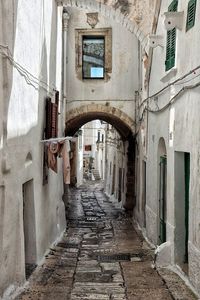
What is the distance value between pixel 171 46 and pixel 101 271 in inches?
182

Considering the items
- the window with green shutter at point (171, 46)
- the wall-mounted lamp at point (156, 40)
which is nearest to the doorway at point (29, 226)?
the window with green shutter at point (171, 46)

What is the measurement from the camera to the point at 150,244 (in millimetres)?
10977

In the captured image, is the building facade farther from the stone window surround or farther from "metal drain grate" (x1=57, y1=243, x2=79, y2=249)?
"metal drain grate" (x1=57, y1=243, x2=79, y2=249)

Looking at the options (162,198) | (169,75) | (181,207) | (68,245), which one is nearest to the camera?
(181,207)

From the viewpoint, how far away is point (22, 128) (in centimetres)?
730

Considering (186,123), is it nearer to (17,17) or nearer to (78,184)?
(17,17)

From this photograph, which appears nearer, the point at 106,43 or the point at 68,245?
the point at 68,245

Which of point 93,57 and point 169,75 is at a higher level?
point 93,57

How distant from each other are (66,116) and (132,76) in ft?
8.97

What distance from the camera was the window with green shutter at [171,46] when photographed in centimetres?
862

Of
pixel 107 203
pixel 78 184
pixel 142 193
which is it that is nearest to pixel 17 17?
pixel 142 193

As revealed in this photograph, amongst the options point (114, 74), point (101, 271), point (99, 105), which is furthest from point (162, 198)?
point (114, 74)

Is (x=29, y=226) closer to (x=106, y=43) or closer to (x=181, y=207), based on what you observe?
(x=181, y=207)

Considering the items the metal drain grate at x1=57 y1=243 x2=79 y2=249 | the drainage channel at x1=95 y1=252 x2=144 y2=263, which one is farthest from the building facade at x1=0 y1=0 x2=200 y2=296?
the drainage channel at x1=95 y1=252 x2=144 y2=263
